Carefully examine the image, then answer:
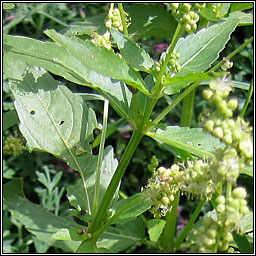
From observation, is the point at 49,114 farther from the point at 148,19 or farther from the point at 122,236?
the point at 148,19

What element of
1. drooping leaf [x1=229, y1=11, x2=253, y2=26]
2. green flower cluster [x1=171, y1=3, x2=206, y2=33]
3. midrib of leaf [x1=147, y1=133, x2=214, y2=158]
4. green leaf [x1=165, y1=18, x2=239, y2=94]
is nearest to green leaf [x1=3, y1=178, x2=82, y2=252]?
midrib of leaf [x1=147, y1=133, x2=214, y2=158]

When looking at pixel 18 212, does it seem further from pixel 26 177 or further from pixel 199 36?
pixel 199 36

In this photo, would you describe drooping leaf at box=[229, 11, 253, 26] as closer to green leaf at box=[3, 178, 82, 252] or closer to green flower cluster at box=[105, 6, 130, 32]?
green flower cluster at box=[105, 6, 130, 32]

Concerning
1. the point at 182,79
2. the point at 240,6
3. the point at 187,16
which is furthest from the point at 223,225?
the point at 240,6

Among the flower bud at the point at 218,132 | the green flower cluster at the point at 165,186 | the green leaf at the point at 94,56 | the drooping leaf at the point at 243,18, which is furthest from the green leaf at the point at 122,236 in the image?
the flower bud at the point at 218,132

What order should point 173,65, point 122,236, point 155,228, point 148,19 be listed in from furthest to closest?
point 148,19, point 122,236, point 155,228, point 173,65

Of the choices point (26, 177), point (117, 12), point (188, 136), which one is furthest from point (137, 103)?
point (26, 177)

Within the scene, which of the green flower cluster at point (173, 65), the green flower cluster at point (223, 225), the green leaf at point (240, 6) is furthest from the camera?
Answer: the green leaf at point (240, 6)

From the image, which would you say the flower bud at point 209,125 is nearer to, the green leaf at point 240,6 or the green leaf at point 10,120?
the green leaf at point 240,6
